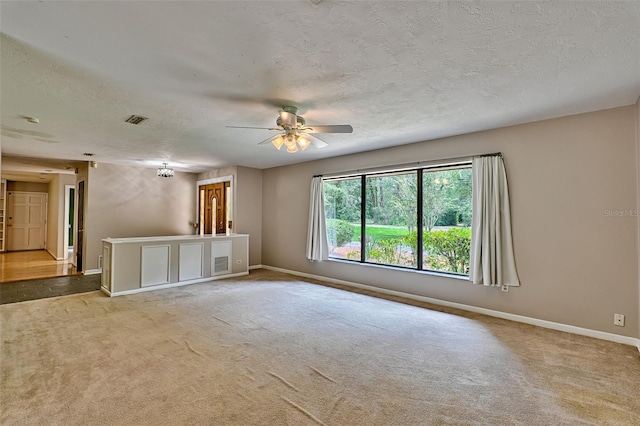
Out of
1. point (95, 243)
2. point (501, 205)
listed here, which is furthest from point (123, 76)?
point (95, 243)

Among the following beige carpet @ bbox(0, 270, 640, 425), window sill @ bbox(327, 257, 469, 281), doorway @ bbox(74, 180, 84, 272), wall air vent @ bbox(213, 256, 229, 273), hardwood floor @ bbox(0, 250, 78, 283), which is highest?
doorway @ bbox(74, 180, 84, 272)

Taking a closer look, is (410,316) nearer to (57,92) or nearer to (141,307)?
(141,307)

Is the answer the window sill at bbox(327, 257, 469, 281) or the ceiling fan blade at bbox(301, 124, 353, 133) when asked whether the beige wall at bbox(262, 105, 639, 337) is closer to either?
the window sill at bbox(327, 257, 469, 281)

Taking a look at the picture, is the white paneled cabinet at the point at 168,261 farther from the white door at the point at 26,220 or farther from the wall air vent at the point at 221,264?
the white door at the point at 26,220

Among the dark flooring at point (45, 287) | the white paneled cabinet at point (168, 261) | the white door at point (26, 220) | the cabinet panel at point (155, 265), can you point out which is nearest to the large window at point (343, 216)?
the white paneled cabinet at point (168, 261)

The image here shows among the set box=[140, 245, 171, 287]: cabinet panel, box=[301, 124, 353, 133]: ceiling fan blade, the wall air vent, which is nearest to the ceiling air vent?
box=[301, 124, 353, 133]: ceiling fan blade

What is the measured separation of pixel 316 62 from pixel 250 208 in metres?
5.34

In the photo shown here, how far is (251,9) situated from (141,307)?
4.09m

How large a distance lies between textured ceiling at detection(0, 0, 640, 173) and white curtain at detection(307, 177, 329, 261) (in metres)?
2.26

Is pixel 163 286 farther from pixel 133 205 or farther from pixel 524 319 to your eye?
pixel 524 319

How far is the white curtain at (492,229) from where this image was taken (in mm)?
3707

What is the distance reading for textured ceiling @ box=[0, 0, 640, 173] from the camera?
171 centimetres

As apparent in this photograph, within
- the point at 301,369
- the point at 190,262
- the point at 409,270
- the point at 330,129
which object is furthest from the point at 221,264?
the point at 330,129

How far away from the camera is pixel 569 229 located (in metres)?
3.37
